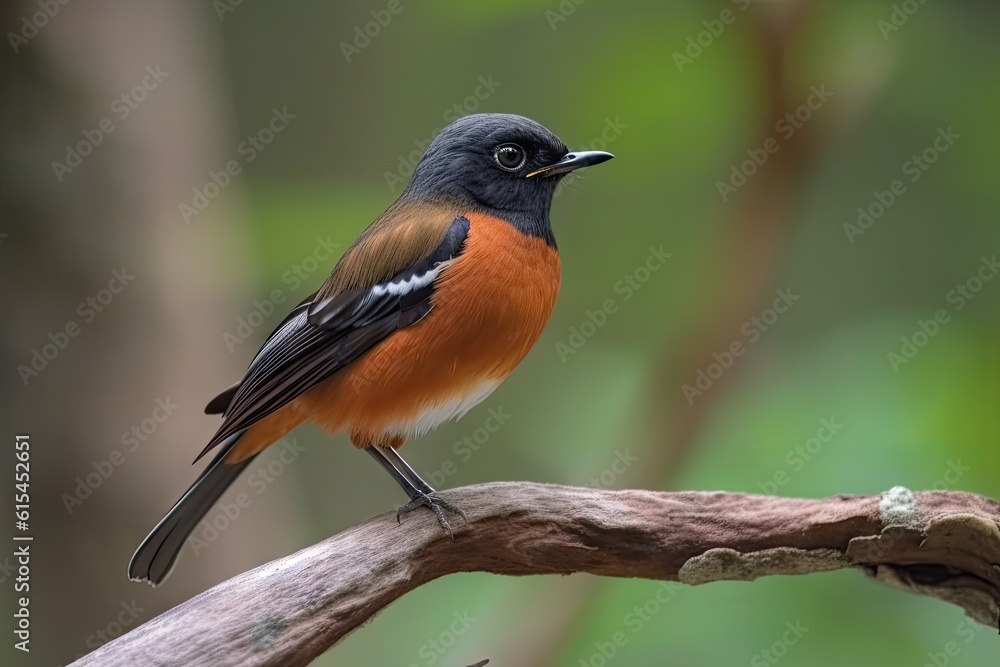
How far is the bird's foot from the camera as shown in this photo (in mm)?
2570

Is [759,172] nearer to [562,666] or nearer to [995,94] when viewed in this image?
[995,94]

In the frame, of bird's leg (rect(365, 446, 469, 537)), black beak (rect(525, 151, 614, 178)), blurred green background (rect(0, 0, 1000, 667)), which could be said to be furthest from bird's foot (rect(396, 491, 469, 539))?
blurred green background (rect(0, 0, 1000, 667))

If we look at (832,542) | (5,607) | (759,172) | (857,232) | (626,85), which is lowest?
(5,607)

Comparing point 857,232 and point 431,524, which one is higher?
point 857,232

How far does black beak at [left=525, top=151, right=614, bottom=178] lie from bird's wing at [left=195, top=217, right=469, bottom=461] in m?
0.37

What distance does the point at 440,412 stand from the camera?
2723mm

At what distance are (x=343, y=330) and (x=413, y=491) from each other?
0.59 metres

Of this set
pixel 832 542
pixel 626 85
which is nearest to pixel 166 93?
pixel 626 85

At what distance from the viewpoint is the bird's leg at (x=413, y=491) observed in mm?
2604

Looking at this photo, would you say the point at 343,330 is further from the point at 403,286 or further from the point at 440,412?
the point at 440,412

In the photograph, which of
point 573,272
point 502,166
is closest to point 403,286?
point 502,166

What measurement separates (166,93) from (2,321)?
139 cm

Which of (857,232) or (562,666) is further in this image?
(857,232)

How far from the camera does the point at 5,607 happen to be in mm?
3891
